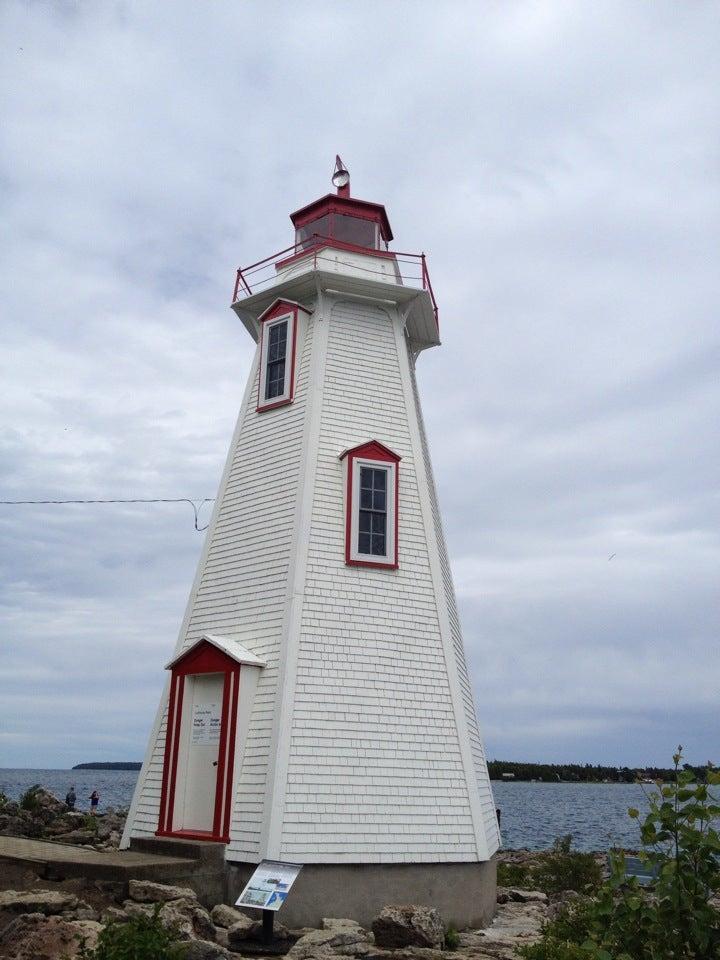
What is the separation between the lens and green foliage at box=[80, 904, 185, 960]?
671 cm

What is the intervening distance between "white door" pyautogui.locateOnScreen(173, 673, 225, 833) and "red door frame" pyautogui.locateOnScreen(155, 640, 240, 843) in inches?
4.1

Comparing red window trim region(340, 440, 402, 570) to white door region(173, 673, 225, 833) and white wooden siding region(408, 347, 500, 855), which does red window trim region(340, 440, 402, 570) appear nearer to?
white wooden siding region(408, 347, 500, 855)

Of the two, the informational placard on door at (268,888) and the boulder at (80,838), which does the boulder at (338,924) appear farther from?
the boulder at (80,838)

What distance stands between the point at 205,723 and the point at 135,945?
5873mm

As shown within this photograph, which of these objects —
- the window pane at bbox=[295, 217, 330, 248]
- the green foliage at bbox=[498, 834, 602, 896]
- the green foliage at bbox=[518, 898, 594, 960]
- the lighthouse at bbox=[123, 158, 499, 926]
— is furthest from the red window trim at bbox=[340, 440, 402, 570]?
the green foliage at bbox=[498, 834, 602, 896]

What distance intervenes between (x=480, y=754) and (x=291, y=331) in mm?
7648

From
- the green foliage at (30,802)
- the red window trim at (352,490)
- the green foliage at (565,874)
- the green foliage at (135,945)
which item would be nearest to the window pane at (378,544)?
the red window trim at (352,490)

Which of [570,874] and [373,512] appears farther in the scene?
[570,874]

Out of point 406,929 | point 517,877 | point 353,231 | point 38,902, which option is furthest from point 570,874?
point 353,231

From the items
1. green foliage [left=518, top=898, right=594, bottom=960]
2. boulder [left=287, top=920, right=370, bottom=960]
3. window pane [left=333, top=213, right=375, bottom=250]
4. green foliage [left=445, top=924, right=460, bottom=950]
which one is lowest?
green foliage [left=445, top=924, right=460, bottom=950]

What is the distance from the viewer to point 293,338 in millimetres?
14852

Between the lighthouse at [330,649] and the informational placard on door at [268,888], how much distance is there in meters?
1.15

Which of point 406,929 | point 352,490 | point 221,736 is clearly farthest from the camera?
point 352,490

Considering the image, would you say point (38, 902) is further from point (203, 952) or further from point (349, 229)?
point (349, 229)
